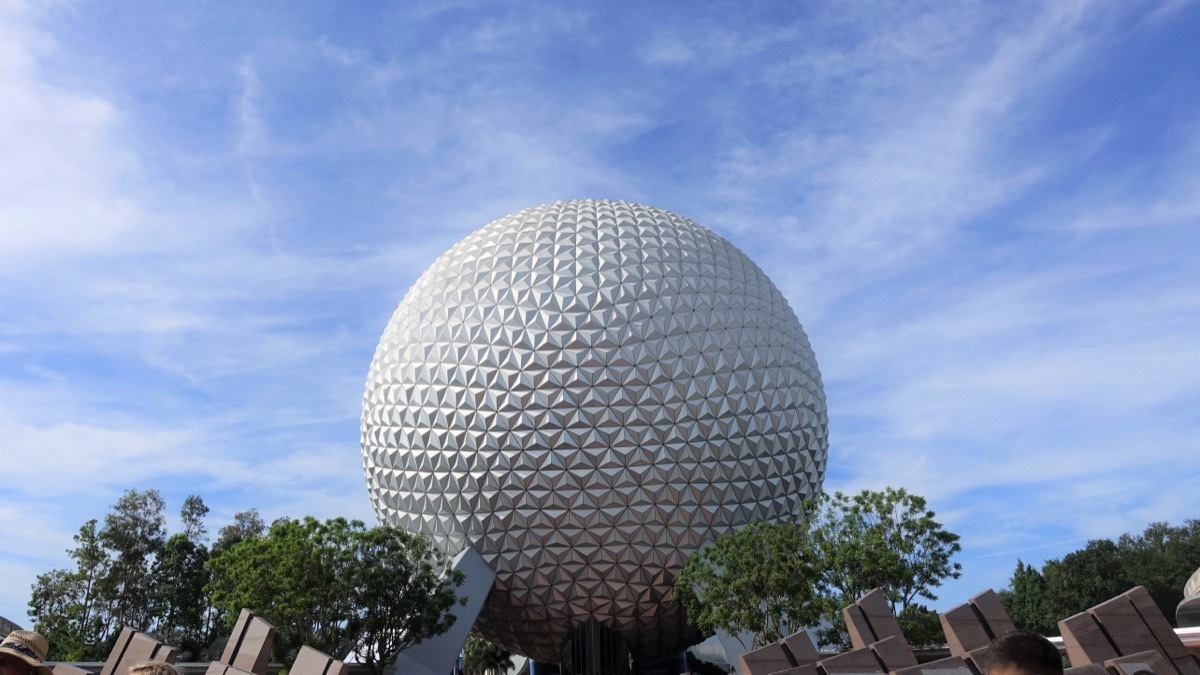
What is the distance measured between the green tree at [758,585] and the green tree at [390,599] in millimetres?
6759

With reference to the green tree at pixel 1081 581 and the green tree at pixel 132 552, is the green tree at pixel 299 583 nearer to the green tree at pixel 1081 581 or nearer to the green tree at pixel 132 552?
the green tree at pixel 132 552

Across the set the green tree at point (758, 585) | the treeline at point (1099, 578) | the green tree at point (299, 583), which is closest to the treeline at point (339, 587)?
the green tree at point (299, 583)

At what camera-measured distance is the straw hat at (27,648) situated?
4.34 m

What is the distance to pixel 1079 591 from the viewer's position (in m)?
45.8

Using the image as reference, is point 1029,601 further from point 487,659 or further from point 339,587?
point 339,587

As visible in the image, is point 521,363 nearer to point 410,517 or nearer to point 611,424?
point 611,424

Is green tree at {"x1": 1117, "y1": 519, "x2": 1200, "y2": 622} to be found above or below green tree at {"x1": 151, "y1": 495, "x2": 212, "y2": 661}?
above

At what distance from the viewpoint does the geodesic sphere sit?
2483 centimetres

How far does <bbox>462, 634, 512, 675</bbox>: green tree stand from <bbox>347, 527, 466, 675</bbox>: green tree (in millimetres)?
13980

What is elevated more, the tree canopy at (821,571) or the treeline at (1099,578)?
the treeline at (1099,578)

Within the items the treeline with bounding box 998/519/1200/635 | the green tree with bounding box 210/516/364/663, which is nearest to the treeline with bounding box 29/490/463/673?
the green tree with bounding box 210/516/364/663

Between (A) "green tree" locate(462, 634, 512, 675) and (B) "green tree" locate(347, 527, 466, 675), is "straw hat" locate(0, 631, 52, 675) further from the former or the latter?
(A) "green tree" locate(462, 634, 512, 675)

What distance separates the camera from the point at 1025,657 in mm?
3061

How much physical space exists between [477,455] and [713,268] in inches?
369
